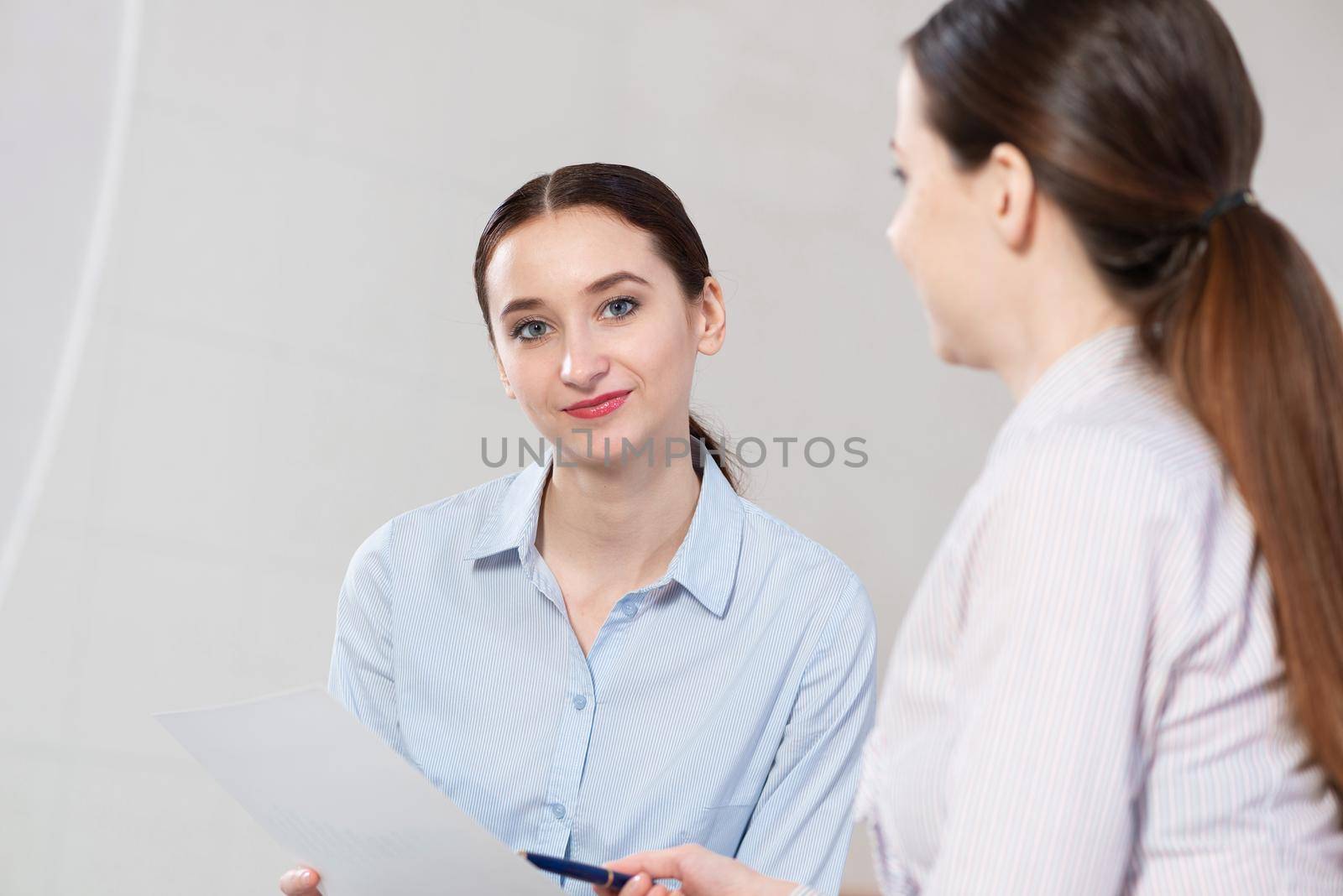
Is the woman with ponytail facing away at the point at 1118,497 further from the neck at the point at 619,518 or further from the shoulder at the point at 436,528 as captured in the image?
the shoulder at the point at 436,528

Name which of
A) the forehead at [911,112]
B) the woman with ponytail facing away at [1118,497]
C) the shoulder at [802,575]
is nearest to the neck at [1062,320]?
the woman with ponytail facing away at [1118,497]

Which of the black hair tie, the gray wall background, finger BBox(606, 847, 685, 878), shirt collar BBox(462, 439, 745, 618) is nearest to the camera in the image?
the black hair tie

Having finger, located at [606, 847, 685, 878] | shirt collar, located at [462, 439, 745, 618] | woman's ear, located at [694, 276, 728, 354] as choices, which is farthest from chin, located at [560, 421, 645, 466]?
finger, located at [606, 847, 685, 878]

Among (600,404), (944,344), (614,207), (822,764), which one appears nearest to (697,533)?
(600,404)

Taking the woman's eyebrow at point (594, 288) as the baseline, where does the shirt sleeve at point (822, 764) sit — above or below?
below

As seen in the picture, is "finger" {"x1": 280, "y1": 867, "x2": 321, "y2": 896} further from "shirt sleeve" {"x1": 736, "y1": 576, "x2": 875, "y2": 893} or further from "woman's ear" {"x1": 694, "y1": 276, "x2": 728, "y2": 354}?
"woman's ear" {"x1": 694, "y1": 276, "x2": 728, "y2": 354}

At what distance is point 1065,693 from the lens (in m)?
0.65

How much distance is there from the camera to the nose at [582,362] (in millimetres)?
1518

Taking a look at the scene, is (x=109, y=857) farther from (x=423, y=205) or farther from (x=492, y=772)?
(x=423, y=205)

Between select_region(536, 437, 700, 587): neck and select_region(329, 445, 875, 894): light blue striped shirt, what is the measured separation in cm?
4

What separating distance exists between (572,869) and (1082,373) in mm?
551

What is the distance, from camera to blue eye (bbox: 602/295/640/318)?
1.58 meters

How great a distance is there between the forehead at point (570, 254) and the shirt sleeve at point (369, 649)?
0.39m

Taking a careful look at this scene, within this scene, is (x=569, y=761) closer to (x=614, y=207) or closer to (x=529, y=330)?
(x=529, y=330)
